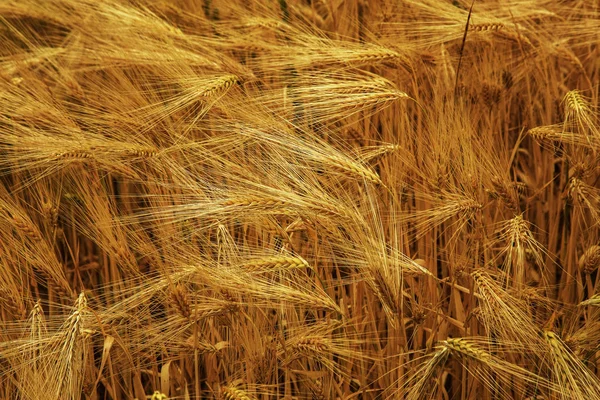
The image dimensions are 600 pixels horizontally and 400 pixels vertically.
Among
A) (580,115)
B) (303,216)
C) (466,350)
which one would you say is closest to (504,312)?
(466,350)

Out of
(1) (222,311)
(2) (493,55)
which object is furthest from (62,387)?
(2) (493,55)

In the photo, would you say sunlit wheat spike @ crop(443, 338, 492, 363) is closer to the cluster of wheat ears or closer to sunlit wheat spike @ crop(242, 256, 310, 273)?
the cluster of wheat ears

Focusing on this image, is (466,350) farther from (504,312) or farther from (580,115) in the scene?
(580,115)

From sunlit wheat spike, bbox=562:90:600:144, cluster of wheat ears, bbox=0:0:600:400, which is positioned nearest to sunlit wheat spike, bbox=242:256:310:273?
cluster of wheat ears, bbox=0:0:600:400

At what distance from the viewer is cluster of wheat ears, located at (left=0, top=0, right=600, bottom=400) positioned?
152 cm

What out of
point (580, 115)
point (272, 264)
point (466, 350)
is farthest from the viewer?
point (580, 115)

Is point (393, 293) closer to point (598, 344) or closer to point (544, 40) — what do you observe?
point (598, 344)

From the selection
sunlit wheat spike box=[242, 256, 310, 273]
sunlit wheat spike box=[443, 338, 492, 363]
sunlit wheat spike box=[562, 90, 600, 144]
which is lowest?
sunlit wheat spike box=[443, 338, 492, 363]

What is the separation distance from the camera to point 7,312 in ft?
→ 6.07

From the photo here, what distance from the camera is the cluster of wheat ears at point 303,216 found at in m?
1.52

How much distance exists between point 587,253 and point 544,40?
0.69 meters

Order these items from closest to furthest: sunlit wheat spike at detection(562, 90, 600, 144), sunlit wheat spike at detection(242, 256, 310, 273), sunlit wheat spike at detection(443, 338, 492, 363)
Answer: sunlit wheat spike at detection(443, 338, 492, 363)
sunlit wheat spike at detection(242, 256, 310, 273)
sunlit wheat spike at detection(562, 90, 600, 144)

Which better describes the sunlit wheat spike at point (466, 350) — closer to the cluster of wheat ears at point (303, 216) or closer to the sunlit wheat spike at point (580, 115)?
the cluster of wheat ears at point (303, 216)

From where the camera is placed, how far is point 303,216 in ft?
5.04
